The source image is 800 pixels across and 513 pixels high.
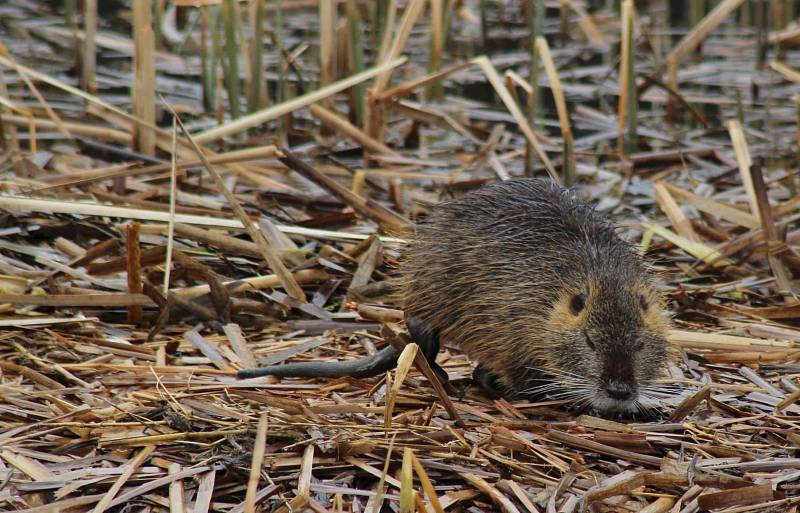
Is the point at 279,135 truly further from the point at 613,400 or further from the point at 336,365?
the point at 613,400

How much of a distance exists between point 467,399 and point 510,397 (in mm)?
175

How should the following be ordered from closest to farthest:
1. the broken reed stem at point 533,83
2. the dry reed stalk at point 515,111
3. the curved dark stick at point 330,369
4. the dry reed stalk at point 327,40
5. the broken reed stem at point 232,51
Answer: the curved dark stick at point 330,369
the dry reed stalk at point 515,111
the broken reed stem at point 533,83
the broken reed stem at point 232,51
the dry reed stalk at point 327,40

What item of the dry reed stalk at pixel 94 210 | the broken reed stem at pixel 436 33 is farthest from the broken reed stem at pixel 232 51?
the dry reed stalk at pixel 94 210

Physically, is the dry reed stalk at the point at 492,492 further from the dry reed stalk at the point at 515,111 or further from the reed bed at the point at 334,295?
the dry reed stalk at the point at 515,111

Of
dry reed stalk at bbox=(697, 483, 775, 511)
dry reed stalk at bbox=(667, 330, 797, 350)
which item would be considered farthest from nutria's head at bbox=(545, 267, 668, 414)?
dry reed stalk at bbox=(697, 483, 775, 511)

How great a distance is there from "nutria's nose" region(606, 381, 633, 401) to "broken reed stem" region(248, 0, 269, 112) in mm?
3885

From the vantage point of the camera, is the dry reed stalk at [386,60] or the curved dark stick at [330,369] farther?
the dry reed stalk at [386,60]

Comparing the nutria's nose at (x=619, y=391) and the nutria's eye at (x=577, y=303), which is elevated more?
the nutria's eye at (x=577, y=303)

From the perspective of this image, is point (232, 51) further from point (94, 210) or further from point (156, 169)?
point (94, 210)

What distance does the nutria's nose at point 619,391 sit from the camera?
345 cm

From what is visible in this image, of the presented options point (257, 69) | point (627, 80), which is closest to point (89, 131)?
point (257, 69)

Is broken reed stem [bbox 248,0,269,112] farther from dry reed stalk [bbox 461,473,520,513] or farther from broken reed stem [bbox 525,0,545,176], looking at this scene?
dry reed stalk [bbox 461,473,520,513]

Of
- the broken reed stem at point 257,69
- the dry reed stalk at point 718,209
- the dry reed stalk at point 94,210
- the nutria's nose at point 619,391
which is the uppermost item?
the broken reed stem at point 257,69

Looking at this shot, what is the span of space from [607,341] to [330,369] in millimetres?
856
